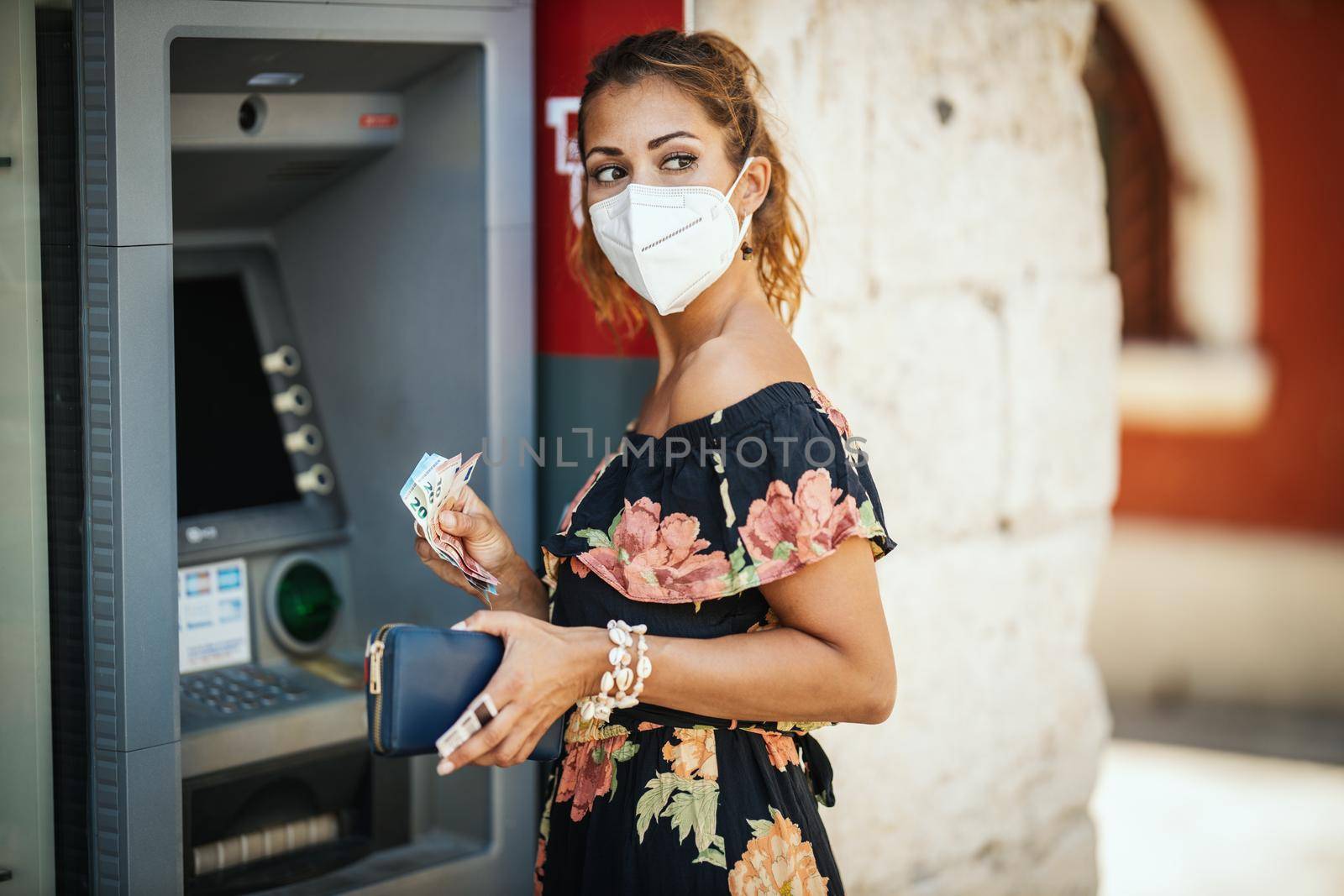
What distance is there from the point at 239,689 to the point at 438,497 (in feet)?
2.40

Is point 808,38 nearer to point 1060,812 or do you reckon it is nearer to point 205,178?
point 205,178

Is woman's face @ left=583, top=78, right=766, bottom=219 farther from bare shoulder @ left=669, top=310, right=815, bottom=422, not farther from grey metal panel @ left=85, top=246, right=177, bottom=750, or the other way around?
grey metal panel @ left=85, top=246, right=177, bottom=750

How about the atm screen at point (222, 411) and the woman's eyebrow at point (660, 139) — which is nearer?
the woman's eyebrow at point (660, 139)

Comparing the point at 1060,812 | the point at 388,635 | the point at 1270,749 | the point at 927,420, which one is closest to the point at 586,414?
the point at 927,420

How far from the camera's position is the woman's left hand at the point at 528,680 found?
143 cm

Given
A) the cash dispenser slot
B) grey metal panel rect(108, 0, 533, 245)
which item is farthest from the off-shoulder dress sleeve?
the cash dispenser slot

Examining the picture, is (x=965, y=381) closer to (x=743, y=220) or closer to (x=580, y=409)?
(x=580, y=409)

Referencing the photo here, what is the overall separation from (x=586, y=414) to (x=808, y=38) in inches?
30.2

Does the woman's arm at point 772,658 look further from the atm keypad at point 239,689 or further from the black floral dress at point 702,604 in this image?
the atm keypad at point 239,689

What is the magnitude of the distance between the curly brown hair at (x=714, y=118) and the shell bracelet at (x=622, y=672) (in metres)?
0.65

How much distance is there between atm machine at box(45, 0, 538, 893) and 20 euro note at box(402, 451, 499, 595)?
40 cm

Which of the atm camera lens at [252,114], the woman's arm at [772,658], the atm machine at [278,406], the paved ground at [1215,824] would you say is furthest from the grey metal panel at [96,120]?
the paved ground at [1215,824]

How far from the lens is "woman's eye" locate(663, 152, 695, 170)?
172 cm

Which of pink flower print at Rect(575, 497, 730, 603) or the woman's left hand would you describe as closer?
the woman's left hand
